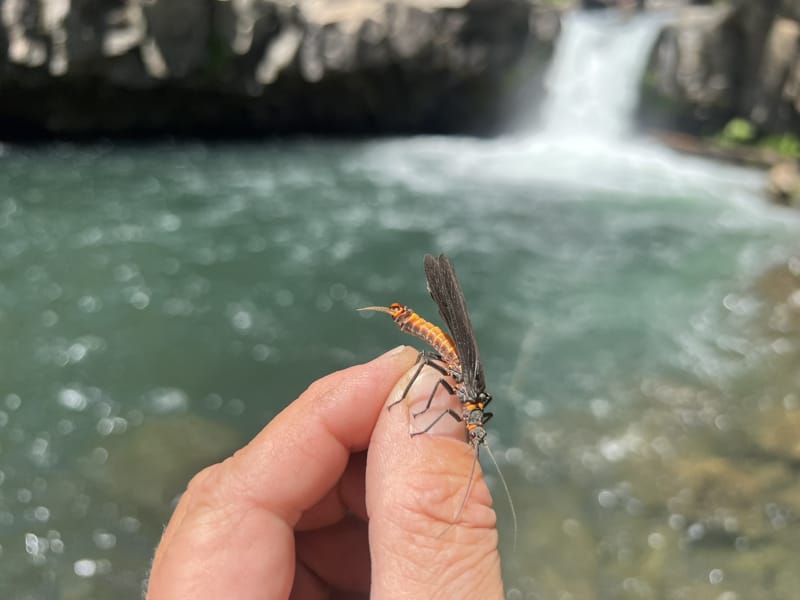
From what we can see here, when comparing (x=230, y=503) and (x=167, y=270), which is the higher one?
(x=230, y=503)

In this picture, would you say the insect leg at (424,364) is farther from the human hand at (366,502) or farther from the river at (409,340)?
the river at (409,340)

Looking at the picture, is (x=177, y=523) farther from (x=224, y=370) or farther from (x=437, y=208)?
(x=437, y=208)

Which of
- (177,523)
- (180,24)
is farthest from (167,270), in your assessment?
(180,24)

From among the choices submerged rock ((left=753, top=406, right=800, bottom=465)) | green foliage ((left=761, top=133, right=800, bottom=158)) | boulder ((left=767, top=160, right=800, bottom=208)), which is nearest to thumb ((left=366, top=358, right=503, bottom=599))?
submerged rock ((left=753, top=406, right=800, bottom=465))

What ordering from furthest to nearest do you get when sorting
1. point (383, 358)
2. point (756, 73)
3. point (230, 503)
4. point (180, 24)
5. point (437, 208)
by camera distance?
point (756, 73), point (180, 24), point (437, 208), point (383, 358), point (230, 503)

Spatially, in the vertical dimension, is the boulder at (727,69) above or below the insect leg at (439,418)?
below

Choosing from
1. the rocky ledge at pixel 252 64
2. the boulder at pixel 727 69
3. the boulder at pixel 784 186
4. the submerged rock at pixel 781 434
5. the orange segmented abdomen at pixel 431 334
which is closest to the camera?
the orange segmented abdomen at pixel 431 334

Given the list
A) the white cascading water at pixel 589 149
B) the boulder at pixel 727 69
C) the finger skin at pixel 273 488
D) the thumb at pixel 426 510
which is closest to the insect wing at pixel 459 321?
the thumb at pixel 426 510

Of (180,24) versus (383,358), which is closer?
(383,358)
